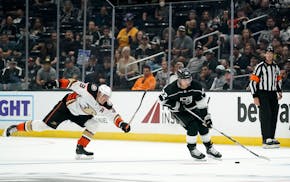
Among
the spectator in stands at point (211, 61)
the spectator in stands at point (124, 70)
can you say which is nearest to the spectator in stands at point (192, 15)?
the spectator in stands at point (211, 61)

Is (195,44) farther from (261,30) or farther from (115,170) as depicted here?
(115,170)

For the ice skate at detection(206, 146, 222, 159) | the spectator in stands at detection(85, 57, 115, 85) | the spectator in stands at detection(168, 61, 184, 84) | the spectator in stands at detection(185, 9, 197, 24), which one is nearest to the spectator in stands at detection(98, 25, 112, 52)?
the spectator in stands at detection(85, 57, 115, 85)

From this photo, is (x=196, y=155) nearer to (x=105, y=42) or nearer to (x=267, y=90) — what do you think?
(x=267, y=90)

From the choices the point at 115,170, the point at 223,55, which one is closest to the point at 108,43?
the point at 223,55

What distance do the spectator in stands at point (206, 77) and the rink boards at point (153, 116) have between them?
0.28 meters

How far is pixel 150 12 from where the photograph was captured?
644 inches

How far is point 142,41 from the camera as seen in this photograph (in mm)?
16281

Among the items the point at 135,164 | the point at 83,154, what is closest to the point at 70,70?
the point at 83,154

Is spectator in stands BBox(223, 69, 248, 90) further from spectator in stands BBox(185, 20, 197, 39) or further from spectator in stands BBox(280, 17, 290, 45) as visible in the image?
spectator in stands BBox(185, 20, 197, 39)

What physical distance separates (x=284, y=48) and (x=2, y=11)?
22.8ft

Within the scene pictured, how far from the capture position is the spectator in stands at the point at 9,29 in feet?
56.9

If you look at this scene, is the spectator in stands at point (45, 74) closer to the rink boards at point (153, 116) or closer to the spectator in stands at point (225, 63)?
the rink boards at point (153, 116)

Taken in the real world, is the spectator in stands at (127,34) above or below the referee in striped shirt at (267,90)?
above

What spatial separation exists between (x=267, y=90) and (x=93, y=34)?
4429mm
